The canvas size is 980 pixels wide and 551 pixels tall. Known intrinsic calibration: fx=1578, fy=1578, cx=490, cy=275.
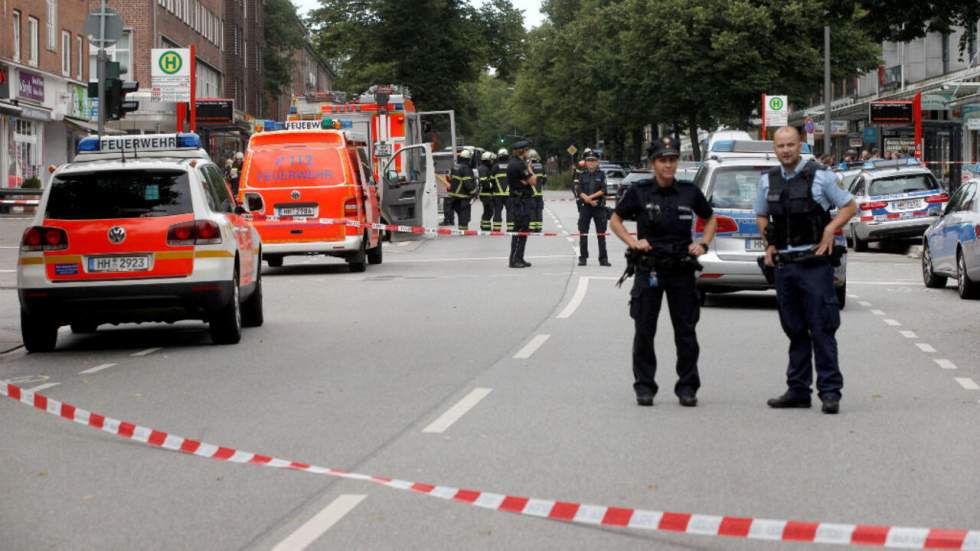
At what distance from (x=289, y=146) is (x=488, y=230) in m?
14.4

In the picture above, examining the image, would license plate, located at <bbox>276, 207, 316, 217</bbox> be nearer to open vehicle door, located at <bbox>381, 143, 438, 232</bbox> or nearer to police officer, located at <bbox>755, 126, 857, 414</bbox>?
open vehicle door, located at <bbox>381, 143, 438, 232</bbox>

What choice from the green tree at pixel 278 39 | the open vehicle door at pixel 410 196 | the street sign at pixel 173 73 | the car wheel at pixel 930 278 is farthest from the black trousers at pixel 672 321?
the green tree at pixel 278 39

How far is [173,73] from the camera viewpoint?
25.6m

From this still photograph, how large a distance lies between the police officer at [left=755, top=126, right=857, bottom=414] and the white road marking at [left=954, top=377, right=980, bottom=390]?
1.72 m

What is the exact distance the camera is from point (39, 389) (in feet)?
36.7

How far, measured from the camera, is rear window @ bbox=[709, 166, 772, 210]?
56.7ft

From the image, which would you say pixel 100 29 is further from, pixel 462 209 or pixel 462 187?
pixel 462 209

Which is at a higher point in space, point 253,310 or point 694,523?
point 253,310

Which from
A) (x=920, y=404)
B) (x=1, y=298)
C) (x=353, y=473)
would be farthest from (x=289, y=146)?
(x=353, y=473)

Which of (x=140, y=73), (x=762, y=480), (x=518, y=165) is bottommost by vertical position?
(x=762, y=480)

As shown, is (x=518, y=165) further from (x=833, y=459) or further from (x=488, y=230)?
(x=833, y=459)

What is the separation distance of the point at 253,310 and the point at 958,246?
9146 mm

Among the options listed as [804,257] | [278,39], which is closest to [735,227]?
[804,257]

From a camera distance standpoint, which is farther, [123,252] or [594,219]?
[594,219]
